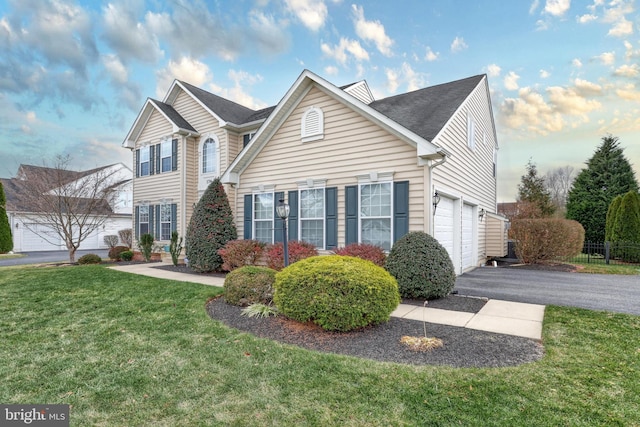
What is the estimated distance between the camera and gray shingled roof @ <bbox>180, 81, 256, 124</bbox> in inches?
563

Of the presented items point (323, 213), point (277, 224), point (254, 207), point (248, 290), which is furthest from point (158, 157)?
point (248, 290)

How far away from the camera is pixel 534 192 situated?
23.1 metres

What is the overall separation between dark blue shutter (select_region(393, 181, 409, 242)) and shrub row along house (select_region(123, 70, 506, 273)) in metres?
0.03

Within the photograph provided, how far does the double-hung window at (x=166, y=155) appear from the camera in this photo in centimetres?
1493

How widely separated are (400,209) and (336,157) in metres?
2.49

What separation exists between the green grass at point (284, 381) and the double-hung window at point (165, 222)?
1008cm

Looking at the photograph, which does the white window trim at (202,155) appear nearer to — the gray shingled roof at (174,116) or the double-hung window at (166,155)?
the gray shingled roof at (174,116)

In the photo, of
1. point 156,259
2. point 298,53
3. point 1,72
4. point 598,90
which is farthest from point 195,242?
point 598,90

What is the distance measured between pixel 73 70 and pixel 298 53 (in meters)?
10.8

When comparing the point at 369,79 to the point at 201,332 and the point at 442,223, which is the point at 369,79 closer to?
the point at 442,223

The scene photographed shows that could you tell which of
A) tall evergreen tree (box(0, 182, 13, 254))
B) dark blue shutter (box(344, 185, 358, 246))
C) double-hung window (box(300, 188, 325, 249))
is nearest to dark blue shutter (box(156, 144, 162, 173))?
double-hung window (box(300, 188, 325, 249))

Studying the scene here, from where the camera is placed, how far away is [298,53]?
13977mm

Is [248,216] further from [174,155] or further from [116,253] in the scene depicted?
[116,253]

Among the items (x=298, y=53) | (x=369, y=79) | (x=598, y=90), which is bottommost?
(x=598, y=90)
